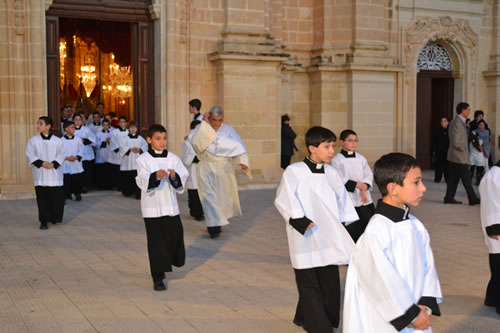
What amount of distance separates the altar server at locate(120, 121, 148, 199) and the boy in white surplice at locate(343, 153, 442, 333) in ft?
32.0

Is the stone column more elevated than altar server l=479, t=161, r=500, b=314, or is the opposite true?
the stone column

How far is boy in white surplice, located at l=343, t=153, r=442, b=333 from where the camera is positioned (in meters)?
3.07

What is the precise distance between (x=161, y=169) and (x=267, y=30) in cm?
858

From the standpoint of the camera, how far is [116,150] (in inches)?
528

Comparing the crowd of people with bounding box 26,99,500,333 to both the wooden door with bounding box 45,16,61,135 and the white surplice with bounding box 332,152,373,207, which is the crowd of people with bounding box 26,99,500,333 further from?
the wooden door with bounding box 45,16,61,135

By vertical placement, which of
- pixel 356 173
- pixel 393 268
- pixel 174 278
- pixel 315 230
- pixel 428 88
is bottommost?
pixel 174 278

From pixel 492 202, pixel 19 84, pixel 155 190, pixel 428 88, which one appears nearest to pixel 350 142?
pixel 492 202

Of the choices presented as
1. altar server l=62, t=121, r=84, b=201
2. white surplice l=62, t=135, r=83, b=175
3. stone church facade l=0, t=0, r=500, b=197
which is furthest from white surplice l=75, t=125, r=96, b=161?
white surplice l=62, t=135, r=83, b=175

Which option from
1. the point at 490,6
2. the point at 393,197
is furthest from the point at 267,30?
the point at 393,197

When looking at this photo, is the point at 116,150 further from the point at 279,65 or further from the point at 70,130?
the point at 279,65

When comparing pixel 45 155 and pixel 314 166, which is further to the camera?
pixel 45 155

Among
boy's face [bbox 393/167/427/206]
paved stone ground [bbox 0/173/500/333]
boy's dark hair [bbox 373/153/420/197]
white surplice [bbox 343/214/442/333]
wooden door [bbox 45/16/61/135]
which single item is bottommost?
paved stone ground [bbox 0/173/500/333]

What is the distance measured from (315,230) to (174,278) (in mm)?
2211

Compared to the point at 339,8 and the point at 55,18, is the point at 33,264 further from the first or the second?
the point at 339,8
